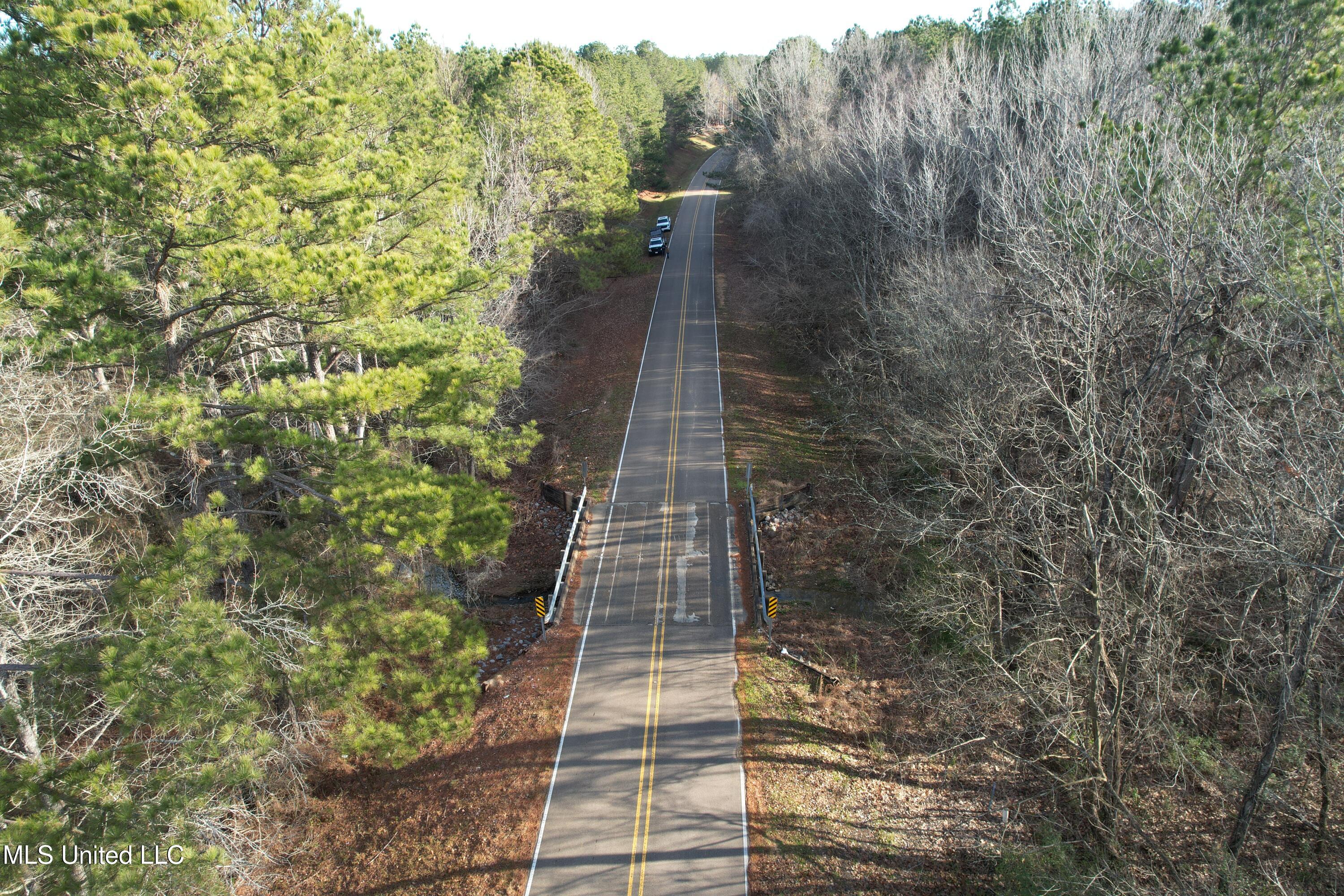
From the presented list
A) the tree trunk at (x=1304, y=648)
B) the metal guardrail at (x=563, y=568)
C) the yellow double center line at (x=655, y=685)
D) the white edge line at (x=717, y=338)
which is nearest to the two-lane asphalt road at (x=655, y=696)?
the yellow double center line at (x=655, y=685)

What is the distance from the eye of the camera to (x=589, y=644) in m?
18.8

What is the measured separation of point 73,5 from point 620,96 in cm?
5427

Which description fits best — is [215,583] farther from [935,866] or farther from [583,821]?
[935,866]

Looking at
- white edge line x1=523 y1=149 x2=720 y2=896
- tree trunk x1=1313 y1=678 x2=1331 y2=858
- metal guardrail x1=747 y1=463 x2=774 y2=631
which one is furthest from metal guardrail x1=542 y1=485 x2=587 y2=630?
tree trunk x1=1313 y1=678 x2=1331 y2=858

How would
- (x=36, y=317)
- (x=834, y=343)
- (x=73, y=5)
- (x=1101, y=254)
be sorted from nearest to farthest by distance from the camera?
(x=73, y=5) < (x=36, y=317) < (x=1101, y=254) < (x=834, y=343)

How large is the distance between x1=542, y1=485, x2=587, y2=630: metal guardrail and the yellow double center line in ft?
9.12

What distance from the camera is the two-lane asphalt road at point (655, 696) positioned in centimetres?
1325

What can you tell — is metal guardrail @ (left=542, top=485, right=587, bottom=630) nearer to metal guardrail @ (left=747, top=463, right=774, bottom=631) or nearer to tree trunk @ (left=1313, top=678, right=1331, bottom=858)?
metal guardrail @ (left=747, top=463, right=774, bottom=631)

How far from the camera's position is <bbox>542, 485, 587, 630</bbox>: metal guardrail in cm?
1992

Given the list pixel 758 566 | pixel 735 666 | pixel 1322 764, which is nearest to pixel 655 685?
pixel 735 666

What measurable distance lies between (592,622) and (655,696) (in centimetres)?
352

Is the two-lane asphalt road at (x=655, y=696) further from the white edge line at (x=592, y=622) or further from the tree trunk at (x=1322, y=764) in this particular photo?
the tree trunk at (x=1322, y=764)

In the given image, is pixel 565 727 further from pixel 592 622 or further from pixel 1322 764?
pixel 1322 764

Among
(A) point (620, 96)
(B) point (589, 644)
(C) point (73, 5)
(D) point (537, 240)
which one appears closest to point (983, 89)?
(D) point (537, 240)
